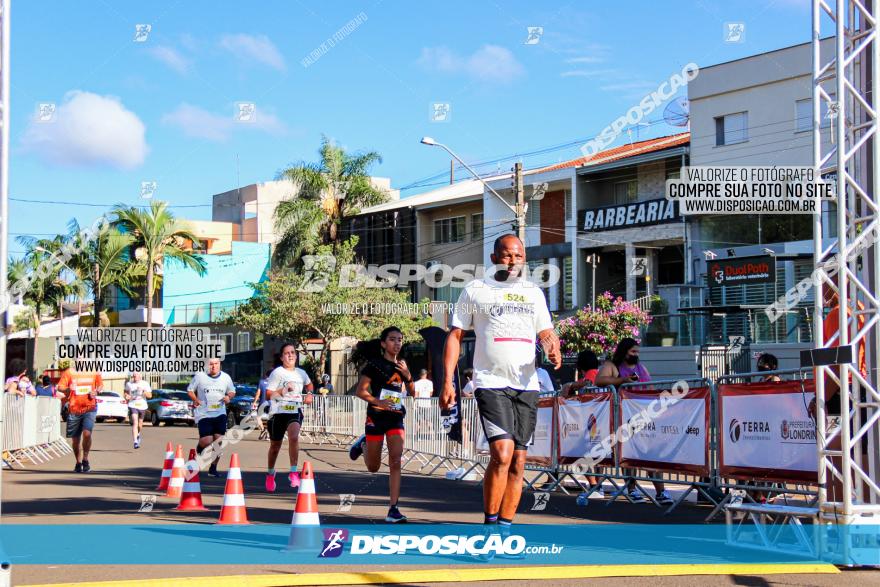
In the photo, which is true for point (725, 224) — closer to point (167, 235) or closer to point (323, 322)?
point (323, 322)

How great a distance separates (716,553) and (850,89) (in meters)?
3.24

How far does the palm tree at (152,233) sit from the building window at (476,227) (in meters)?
13.8

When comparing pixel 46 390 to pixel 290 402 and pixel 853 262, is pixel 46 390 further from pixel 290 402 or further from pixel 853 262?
pixel 853 262

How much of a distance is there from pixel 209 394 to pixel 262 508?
4175mm

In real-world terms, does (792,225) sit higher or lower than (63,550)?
higher

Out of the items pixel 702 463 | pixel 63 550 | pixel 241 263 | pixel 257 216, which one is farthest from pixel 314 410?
pixel 257 216

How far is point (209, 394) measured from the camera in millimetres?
14562

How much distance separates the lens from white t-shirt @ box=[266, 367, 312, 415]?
13.7 metres

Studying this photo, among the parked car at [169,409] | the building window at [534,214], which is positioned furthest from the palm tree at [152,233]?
the building window at [534,214]

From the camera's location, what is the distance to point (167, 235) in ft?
170

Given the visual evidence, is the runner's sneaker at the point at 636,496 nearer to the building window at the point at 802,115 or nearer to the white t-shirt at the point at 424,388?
the white t-shirt at the point at 424,388

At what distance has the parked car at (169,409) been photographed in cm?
4019

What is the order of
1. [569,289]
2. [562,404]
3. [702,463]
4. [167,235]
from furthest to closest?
1. [167,235]
2. [569,289]
3. [562,404]
4. [702,463]

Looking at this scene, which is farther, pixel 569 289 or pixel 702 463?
pixel 569 289
